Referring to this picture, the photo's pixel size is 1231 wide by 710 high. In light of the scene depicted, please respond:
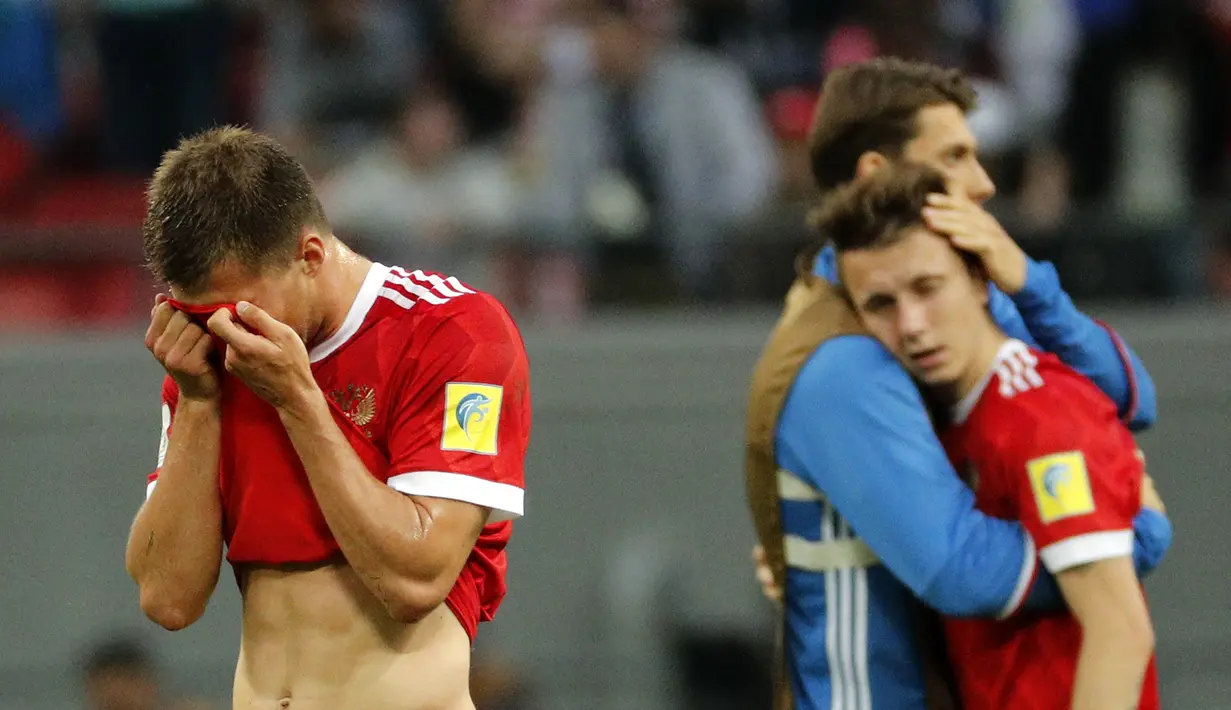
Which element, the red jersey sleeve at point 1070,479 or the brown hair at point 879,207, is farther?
the brown hair at point 879,207

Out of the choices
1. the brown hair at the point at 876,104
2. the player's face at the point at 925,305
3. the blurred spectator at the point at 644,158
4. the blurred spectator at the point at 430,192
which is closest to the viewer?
the player's face at the point at 925,305

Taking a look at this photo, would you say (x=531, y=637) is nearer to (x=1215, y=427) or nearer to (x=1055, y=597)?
(x=1215, y=427)

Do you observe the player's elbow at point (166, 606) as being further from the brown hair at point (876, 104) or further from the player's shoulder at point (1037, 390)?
the brown hair at point (876, 104)

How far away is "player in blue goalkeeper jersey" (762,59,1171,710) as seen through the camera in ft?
9.16

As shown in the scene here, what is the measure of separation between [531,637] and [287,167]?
4526 mm

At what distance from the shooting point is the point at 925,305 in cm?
294

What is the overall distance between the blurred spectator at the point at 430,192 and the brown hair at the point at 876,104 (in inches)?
120

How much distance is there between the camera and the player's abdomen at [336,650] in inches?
103

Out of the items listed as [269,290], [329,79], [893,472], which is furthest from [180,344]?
[329,79]

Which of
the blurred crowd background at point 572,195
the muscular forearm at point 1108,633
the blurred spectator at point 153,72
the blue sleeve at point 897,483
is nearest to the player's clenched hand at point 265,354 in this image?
the blue sleeve at point 897,483

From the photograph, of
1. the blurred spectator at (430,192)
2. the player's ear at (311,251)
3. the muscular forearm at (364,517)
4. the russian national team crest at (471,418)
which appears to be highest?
the blurred spectator at (430,192)

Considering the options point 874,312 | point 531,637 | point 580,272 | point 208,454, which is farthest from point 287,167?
point 531,637

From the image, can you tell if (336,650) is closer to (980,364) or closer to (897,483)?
(897,483)

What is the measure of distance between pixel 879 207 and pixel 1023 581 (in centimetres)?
72
